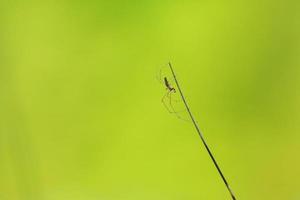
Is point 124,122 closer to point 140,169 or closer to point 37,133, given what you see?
point 140,169

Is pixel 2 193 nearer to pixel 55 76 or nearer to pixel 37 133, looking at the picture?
pixel 37 133

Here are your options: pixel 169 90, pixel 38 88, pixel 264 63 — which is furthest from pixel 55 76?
pixel 264 63

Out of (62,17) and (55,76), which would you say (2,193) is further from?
(62,17)

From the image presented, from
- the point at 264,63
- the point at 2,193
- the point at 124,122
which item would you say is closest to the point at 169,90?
the point at 124,122

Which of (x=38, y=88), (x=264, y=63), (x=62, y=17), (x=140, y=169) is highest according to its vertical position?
(x=62, y=17)

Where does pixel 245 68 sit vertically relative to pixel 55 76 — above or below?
below

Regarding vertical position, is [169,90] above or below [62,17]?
below
